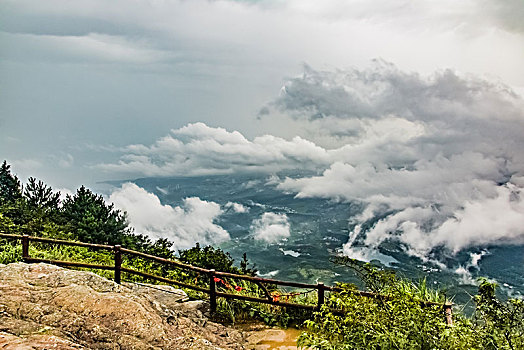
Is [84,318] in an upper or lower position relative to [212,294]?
upper

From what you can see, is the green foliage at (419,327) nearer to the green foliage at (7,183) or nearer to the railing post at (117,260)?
the railing post at (117,260)

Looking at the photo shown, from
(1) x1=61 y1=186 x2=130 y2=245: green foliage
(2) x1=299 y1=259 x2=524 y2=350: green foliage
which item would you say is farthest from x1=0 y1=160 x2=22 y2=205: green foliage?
(2) x1=299 y1=259 x2=524 y2=350: green foliage

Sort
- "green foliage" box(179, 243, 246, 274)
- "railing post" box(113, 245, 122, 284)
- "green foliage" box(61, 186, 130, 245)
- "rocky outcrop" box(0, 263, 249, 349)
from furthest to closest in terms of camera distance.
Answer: "green foliage" box(61, 186, 130, 245) < "green foliage" box(179, 243, 246, 274) < "railing post" box(113, 245, 122, 284) < "rocky outcrop" box(0, 263, 249, 349)

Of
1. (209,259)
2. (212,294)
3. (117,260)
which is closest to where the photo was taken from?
(212,294)


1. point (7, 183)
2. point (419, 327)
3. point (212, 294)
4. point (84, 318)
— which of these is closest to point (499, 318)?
point (419, 327)

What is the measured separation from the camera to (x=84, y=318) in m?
6.11

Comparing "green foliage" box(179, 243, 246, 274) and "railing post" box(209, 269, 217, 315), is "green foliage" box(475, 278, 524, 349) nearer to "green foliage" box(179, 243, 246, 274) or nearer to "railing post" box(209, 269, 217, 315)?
"railing post" box(209, 269, 217, 315)

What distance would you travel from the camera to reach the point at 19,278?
7191 millimetres

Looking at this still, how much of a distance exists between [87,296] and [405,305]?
4358mm

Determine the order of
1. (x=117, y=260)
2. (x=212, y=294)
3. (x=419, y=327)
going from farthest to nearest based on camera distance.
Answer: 1. (x=117, y=260)
2. (x=212, y=294)
3. (x=419, y=327)

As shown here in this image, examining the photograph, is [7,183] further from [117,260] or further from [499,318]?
[499,318]

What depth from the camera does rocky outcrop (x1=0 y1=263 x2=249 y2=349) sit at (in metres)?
5.52

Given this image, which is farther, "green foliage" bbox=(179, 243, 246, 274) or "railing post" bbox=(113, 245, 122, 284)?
"green foliage" bbox=(179, 243, 246, 274)

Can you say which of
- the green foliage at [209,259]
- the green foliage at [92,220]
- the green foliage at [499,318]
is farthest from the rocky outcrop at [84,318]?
the green foliage at [92,220]
